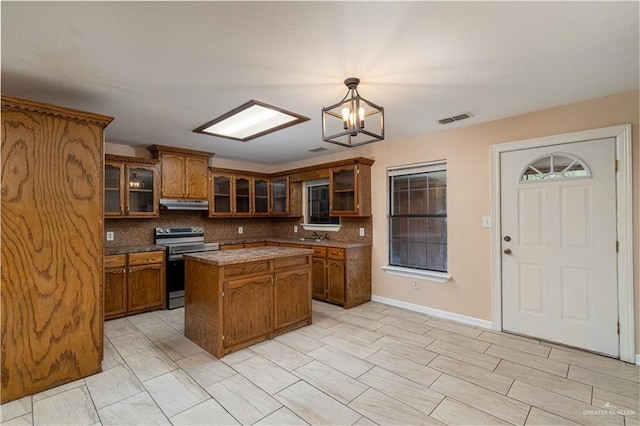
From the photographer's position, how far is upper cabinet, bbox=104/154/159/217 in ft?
13.5

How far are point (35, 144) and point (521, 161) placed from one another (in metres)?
4.45

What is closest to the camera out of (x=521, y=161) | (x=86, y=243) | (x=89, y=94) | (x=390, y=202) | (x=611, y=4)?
(x=611, y=4)

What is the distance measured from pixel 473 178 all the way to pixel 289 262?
2419 mm

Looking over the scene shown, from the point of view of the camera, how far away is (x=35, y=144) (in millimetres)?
2246

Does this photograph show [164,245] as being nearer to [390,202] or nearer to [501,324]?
[390,202]

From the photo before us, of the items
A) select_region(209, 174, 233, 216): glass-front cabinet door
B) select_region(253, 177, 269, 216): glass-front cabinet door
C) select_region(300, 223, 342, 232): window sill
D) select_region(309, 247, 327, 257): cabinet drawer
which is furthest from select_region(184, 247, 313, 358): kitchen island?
select_region(253, 177, 269, 216): glass-front cabinet door

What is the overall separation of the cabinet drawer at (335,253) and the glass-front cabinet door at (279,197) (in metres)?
1.66

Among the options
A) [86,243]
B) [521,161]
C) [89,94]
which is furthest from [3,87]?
[521,161]

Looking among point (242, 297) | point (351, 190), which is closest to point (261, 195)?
point (351, 190)

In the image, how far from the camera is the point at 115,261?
3824mm

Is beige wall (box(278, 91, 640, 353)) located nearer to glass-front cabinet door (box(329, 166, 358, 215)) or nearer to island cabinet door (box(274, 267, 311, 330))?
glass-front cabinet door (box(329, 166, 358, 215))

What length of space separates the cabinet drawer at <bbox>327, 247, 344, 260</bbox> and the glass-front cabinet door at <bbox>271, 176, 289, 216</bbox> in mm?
1664

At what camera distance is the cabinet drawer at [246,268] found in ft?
9.31

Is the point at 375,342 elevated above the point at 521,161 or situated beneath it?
situated beneath
